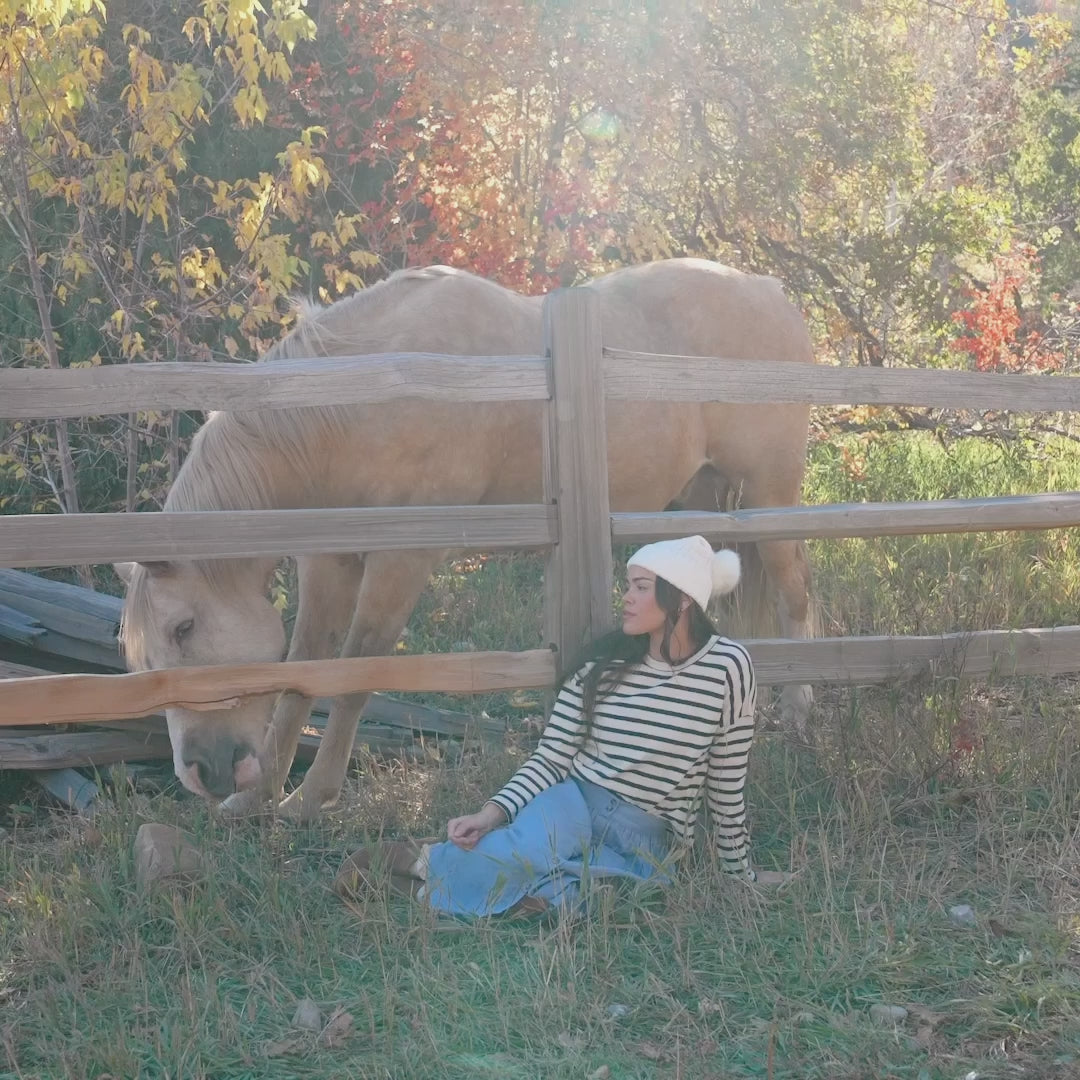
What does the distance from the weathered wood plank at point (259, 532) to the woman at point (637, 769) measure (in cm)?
53

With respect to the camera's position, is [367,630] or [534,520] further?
[367,630]

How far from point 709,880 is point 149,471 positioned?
14.5 feet

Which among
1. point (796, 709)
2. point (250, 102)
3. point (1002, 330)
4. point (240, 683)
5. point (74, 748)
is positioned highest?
point (250, 102)

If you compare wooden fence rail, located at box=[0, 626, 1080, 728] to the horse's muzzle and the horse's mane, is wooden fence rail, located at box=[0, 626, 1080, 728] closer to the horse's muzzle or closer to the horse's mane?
the horse's muzzle

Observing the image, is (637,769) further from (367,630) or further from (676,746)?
(367,630)

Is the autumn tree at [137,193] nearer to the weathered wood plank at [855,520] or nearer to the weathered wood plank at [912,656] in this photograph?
the weathered wood plank at [855,520]

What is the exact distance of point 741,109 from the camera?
29.1 ft

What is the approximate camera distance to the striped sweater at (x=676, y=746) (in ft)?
11.6

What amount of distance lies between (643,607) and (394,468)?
1.25 meters

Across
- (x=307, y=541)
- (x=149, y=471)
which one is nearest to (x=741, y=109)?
(x=149, y=471)

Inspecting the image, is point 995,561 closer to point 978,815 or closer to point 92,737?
point 978,815

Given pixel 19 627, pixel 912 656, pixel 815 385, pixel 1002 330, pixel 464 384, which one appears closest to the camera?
pixel 464 384

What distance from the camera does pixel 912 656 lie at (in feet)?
14.5

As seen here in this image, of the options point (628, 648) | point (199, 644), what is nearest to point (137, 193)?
point (199, 644)
